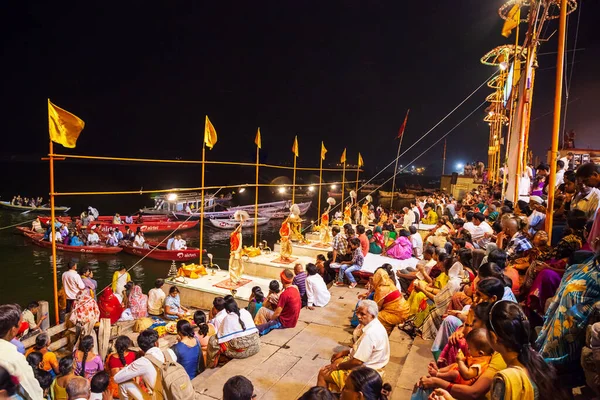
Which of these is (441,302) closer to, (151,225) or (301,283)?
(301,283)

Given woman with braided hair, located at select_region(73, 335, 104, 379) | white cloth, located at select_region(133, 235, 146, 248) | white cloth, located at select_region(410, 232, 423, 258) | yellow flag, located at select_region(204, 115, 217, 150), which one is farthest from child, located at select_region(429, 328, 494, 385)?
A: white cloth, located at select_region(133, 235, 146, 248)

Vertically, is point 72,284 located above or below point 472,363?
below

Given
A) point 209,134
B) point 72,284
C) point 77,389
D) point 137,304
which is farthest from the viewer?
point 209,134

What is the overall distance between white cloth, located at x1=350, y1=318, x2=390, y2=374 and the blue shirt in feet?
8.43

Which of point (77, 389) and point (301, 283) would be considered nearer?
point (77, 389)

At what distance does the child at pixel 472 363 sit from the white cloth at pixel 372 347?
0.86m

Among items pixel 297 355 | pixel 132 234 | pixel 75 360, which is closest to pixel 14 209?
pixel 132 234

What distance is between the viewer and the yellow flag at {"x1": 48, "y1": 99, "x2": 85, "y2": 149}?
672 centimetres

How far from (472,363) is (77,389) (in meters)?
3.91

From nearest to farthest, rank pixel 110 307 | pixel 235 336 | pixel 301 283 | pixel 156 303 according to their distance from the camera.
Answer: pixel 235 336 < pixel 301 283 < pixel 110 307 < pixel 156 303

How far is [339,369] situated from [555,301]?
2.24m

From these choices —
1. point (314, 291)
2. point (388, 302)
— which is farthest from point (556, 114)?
point (314, 291)

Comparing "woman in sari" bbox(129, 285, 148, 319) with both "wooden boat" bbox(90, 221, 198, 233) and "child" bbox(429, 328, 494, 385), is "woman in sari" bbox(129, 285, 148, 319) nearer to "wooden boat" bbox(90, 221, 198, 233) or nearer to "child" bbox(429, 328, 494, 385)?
"child" bbox(429, 328, 494, 385)

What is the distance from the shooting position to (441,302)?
4.91 m
